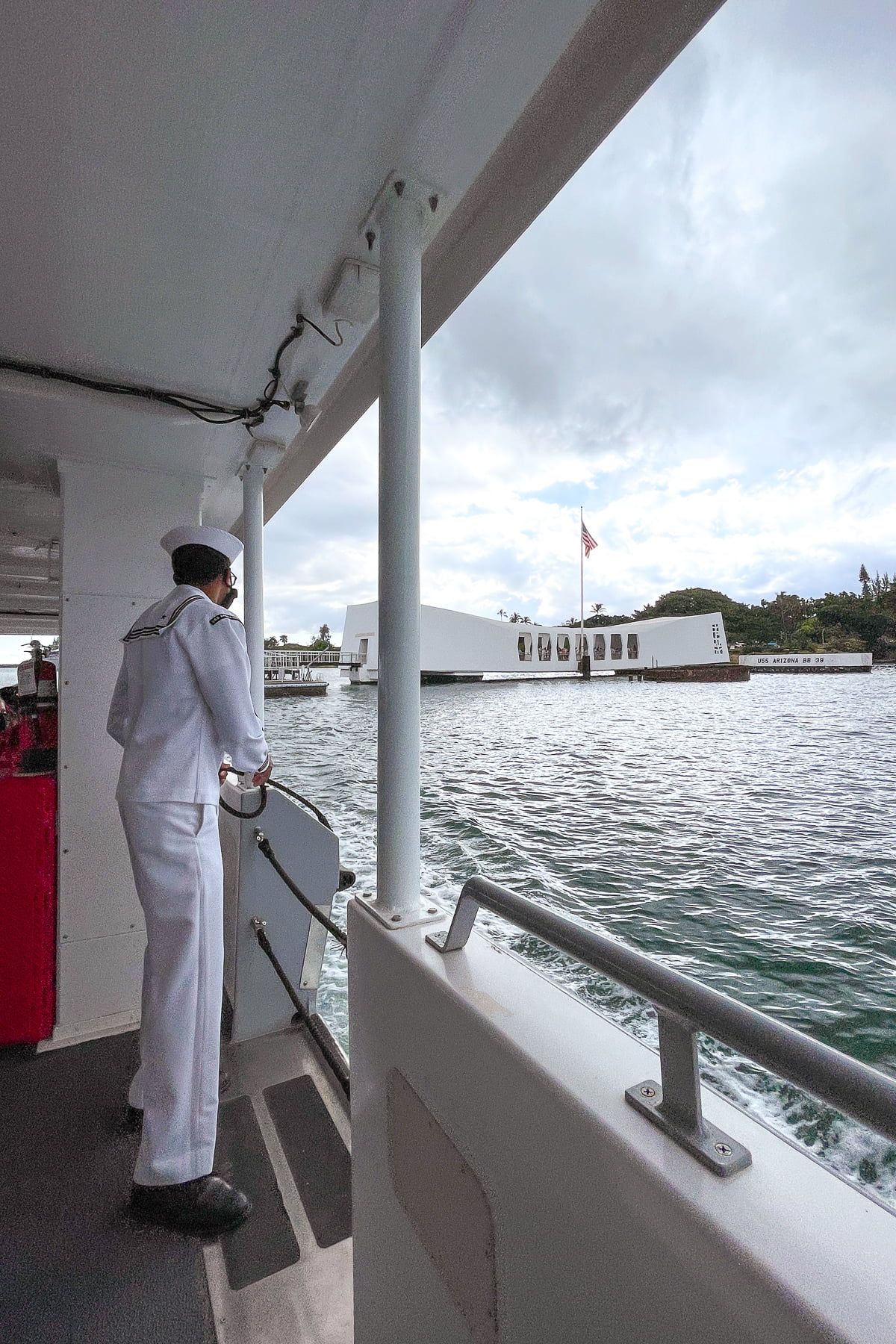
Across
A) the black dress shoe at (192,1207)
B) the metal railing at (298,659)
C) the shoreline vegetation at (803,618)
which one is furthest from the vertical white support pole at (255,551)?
the shoreline vegetation at (803,618)

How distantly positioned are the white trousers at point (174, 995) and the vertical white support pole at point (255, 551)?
82 cm

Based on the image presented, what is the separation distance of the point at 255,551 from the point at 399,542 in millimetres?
1188

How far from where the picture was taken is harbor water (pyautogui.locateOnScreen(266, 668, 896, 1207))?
10.7ft

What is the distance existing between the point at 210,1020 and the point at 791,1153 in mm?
972

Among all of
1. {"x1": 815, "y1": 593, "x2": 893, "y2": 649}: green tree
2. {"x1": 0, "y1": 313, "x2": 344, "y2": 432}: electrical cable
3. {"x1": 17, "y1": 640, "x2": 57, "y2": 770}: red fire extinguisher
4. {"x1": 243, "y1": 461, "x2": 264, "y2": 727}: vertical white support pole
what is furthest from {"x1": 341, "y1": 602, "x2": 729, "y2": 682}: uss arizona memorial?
{"x1": 0, "y1": 313, "x2": 344, "y2": 432}: electrical cable

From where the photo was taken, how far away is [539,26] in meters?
0.65

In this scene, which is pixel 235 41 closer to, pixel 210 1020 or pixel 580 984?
pixel 210 1020

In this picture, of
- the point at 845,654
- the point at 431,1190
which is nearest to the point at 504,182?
the point at 431,1190

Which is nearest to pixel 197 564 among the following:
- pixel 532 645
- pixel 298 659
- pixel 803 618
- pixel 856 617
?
pixel 532 645

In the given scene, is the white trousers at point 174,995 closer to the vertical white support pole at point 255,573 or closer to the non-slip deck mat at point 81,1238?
the non-slip deck mat at point 81,1238

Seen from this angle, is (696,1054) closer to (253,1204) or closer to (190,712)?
(190,712)

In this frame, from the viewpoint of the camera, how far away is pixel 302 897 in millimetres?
1232

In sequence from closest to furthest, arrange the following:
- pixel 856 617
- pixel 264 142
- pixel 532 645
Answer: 1. pixel 264 142
2. pixel 532 645
3. pixel 856 617

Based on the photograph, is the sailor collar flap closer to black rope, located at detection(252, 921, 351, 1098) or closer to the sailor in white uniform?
the sailor in white uniform
